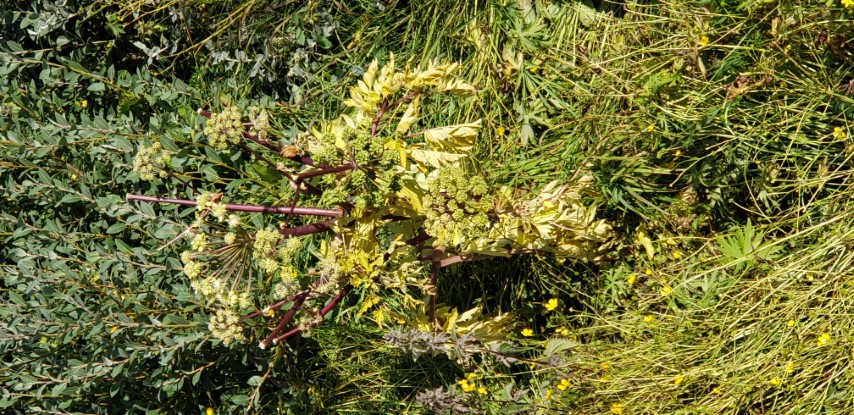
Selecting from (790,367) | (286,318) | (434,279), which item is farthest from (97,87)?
(790,367)

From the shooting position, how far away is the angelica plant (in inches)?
77.0

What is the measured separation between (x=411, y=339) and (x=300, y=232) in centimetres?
53

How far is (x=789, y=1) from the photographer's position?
2.28 meters

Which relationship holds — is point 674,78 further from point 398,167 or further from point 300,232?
point 300,232

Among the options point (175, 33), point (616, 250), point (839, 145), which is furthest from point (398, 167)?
point (175, 33)

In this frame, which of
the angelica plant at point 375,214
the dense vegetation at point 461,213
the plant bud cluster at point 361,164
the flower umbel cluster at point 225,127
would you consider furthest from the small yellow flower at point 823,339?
the flower umbel cluster at point 225,127

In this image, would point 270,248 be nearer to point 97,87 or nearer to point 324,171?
point 324,171

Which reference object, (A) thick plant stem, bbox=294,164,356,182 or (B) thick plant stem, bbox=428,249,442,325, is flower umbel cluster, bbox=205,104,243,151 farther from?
(B) thick plant stem, bbox=428,249,442,325

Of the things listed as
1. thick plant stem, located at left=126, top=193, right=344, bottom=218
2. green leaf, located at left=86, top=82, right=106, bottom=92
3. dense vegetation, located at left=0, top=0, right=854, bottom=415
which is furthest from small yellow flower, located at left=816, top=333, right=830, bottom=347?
green leaf, located at left=86, top=82, right=106, bottom=92

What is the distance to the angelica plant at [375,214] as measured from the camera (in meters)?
1.96

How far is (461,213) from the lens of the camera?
6.49 ft

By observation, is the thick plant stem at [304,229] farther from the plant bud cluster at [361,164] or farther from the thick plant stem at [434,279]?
the thick plant stem at [434,279]

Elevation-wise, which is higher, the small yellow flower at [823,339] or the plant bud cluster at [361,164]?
the plant bud cluster at [361,164]

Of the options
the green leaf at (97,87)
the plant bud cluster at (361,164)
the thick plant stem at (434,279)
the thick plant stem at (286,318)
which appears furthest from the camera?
the green leaf at (97,87)
